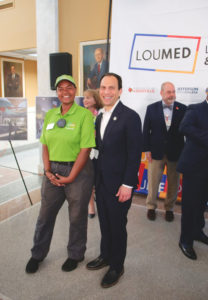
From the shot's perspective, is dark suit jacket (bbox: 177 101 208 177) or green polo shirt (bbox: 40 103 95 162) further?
dark suit jacket (bbox: 177 101 208 177)

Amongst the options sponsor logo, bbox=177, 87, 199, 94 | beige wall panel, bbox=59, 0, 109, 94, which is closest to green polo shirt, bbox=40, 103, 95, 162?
sponsor logo, bbox=177, 87, 199, 94

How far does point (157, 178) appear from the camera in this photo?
112 inches

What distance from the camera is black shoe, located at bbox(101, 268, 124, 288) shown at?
1734 mm

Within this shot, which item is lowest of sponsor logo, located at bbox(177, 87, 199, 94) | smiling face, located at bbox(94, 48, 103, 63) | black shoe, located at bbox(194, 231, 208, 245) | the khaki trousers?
black shoe, located at bbox(194, 231, 208, 245)

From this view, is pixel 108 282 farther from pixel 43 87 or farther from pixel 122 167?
pixel 43 87

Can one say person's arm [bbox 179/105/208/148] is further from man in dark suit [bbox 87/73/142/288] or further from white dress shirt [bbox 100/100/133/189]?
white dress shirt [bbox 100/100/133/189]

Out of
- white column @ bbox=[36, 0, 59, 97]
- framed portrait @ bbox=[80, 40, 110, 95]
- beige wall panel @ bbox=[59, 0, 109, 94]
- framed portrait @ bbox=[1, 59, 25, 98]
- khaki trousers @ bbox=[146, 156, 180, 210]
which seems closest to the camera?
khaki trousers @ bbox=[146, 156, 180, 210]

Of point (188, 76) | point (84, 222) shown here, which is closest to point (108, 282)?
point (84, 222)

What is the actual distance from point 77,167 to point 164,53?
220 centimetres

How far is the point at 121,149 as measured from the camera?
155 centimetres

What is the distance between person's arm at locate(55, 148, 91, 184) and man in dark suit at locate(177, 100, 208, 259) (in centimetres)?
90

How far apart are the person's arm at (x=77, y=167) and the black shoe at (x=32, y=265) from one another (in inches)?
29.9

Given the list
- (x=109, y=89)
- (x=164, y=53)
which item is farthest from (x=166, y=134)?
(x=109, y=89)

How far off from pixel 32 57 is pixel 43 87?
5.26m
